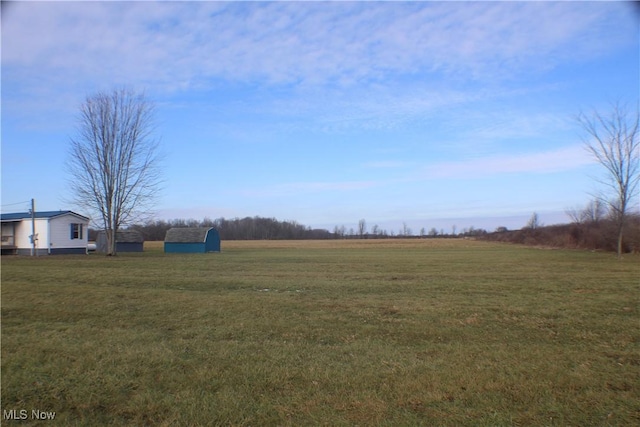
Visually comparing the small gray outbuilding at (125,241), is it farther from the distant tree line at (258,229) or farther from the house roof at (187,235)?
the distant tree line at (258,229)

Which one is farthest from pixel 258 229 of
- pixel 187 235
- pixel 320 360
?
pixel 320 360

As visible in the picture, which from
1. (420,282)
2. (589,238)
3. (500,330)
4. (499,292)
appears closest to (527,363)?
(500,330)

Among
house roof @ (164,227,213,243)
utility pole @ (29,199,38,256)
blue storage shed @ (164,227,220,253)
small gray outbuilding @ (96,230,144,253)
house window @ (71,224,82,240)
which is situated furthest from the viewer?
house roof @ (164,227,213,243)

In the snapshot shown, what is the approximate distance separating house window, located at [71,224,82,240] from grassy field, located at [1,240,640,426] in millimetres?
28919

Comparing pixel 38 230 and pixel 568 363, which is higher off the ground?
pixel 38 230

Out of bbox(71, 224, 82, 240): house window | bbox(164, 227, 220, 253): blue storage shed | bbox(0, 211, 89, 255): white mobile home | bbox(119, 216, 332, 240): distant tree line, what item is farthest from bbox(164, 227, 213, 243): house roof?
bbox(119, 216, 332, 240): distant tree line

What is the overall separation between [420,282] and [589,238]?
41976mm

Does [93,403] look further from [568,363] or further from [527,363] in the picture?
[568,363]

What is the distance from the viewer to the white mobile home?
35.3 m

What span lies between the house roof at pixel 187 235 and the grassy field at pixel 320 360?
43.1 m

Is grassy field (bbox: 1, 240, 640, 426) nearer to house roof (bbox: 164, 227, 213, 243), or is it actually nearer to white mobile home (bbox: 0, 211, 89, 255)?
white mobile home (bbox: 0, 211, 89, 255)

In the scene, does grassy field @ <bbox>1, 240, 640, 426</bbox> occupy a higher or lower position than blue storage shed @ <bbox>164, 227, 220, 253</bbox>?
lower

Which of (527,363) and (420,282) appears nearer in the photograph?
(527,363)

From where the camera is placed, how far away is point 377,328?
8539 mm
